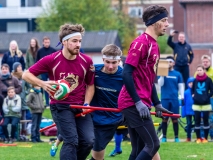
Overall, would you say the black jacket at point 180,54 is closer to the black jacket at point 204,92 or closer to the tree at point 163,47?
the black jacket at point 204,92

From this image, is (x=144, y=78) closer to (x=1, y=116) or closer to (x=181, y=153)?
(x=181, y=153)

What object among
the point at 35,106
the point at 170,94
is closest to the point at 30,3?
the point at 35,106

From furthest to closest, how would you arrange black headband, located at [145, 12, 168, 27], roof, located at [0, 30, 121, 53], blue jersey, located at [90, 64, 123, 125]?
roof, located at [0, 30, 121, 53], blue jersey, located at [90, 64, 123, 125], black headband, located at [145, 12, 168, 27]

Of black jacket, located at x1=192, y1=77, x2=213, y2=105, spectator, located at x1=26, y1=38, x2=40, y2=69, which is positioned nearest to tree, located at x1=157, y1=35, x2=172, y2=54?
spectator, located at x1=26, y1=38, x2=40, y2=69

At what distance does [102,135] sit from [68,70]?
1.49 meters

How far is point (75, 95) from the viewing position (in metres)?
8.62

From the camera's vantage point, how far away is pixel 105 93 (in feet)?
31.2

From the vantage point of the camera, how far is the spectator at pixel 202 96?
15062mm

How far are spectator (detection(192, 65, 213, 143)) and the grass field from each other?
0.76m

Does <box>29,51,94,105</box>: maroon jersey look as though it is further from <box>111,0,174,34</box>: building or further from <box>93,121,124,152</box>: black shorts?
<box>111,0,174,34</box>: building

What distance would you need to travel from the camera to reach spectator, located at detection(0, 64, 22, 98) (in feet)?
53.7

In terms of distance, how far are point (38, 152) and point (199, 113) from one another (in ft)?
14.1

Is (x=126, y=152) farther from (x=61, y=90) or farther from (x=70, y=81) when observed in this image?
(x=61, y=90)

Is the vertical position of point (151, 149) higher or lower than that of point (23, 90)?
lower
